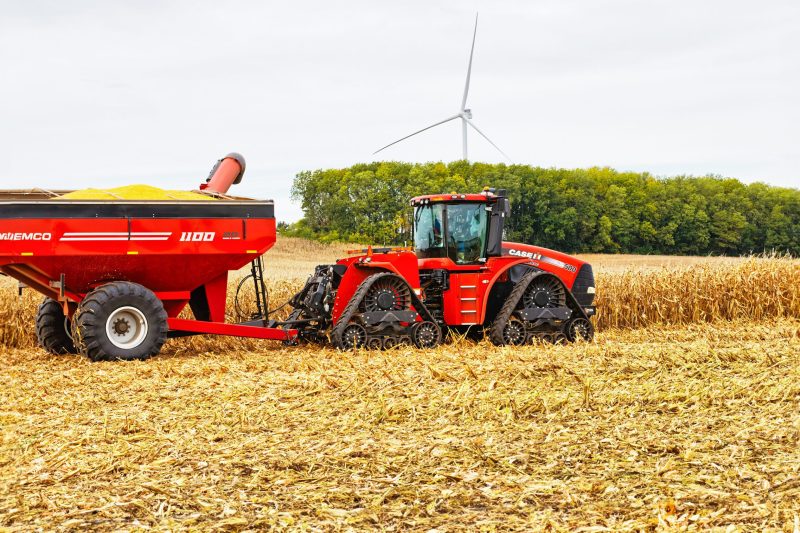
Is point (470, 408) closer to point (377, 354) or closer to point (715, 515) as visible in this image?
point (715, 515)

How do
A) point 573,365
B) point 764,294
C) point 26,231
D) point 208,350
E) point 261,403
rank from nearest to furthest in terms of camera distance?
point 261,403 < point 573,365 < point 26,231 < point 208,350 < point 764,294

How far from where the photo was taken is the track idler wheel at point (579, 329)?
13.8m

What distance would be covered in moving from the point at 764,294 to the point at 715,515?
1434cm

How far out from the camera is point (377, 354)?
11812mm

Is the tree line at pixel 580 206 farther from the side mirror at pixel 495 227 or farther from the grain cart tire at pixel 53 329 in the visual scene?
the grain cart tire at pixel 53 329

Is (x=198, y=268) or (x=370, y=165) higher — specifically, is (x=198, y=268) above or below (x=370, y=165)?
below

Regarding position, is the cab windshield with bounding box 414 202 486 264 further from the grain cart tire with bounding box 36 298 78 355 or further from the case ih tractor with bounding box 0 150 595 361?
the grain cart tire with bounding box 36 298 78 355

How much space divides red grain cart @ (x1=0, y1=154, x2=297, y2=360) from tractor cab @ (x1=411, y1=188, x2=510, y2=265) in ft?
7.72

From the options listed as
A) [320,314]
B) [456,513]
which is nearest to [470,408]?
[456,513]

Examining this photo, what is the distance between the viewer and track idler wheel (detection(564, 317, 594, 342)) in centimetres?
1380

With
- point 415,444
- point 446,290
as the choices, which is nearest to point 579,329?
point 446,290

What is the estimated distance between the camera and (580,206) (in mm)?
48844

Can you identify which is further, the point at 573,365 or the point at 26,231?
the point at 26,231

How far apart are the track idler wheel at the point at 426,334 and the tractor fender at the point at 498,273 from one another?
2.64ft
